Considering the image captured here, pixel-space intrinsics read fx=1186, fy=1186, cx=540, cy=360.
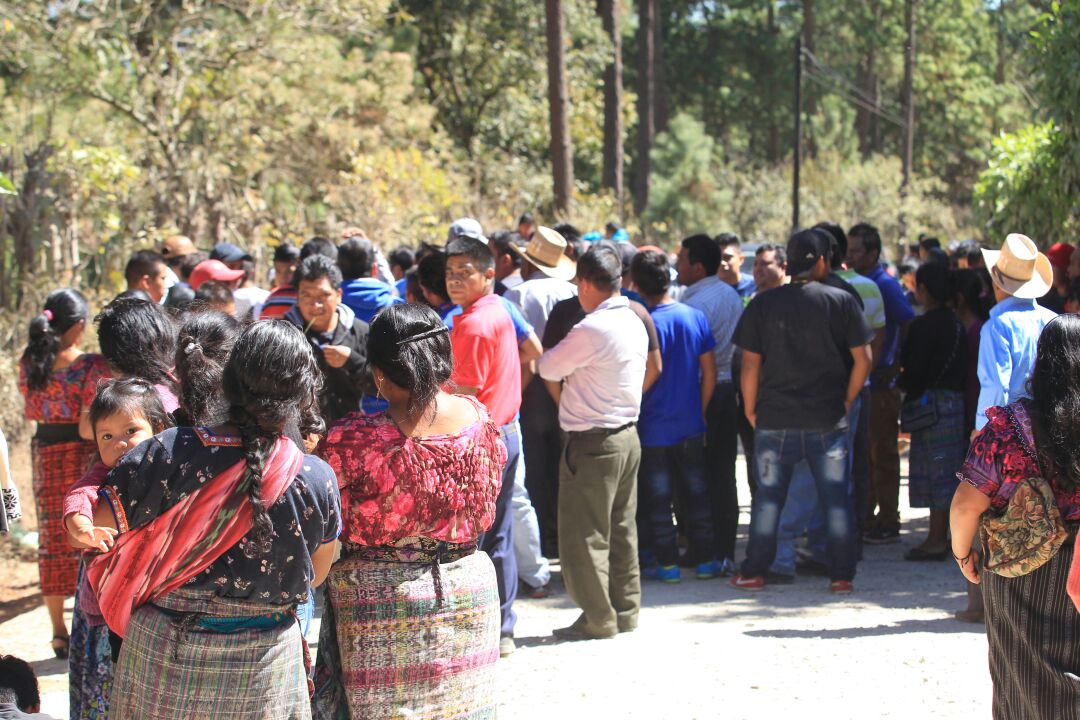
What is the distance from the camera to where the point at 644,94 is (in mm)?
32000

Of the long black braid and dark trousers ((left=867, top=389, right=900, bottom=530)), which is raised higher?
the long black braid

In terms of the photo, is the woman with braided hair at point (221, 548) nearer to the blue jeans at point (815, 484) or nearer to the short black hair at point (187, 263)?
the blue jeans at point (815, 484)

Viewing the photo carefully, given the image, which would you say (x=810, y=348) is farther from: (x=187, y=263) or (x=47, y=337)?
(x=187, y=263)

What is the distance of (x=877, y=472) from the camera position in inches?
344

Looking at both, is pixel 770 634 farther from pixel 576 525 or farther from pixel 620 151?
pixel 620 151

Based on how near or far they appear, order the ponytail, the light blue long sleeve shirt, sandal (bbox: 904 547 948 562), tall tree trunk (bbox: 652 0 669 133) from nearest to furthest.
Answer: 1. the light blue long sleeve shirt
2. the ponytail
3. sandal (bbox: 904 547 948 562)
4. tall tree trunk (bbox: 652 0 669 133)

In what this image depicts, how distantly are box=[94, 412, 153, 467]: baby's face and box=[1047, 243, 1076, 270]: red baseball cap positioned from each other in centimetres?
667

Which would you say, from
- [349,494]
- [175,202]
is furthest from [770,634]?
[175,202]

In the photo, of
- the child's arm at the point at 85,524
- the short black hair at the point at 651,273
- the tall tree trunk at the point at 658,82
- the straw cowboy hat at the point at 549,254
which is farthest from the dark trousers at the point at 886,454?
the tall tree trunk at the point at 658,82

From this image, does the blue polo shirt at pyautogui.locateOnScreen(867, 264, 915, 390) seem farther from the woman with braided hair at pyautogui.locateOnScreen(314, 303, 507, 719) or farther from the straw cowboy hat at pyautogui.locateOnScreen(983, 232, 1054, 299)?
the woman with braided hair at pyautogui.locateOnScreen(314, 303, 507, 719)

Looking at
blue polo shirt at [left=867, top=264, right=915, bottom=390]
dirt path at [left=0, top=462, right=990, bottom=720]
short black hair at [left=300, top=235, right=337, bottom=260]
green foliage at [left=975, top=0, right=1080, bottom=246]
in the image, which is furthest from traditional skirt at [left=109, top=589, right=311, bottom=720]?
green foliage at [left=975, top=0, right=1080, bottom=246]

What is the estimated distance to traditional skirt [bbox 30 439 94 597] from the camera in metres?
6.36

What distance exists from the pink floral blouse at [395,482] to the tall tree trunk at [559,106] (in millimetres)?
17148

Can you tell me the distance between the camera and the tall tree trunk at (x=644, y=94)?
31453mm
